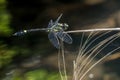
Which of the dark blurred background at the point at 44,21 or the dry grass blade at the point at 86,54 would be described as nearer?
the dry grass blade at the point at 86,54

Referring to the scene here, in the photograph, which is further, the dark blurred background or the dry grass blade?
the dark blurred background

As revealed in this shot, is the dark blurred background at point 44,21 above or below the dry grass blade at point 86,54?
above

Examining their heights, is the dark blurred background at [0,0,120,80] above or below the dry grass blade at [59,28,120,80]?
above

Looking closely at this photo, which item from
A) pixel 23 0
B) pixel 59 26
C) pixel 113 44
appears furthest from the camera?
pixel 23 0

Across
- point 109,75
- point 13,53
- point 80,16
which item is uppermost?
point 80,16

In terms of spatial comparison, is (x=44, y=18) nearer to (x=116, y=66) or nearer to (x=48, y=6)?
(x=48, y=6)

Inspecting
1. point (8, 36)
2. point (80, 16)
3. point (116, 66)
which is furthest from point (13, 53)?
point (116, 66)

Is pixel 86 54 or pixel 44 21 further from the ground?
pixel 44 21

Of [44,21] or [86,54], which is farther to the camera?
[44,21]
